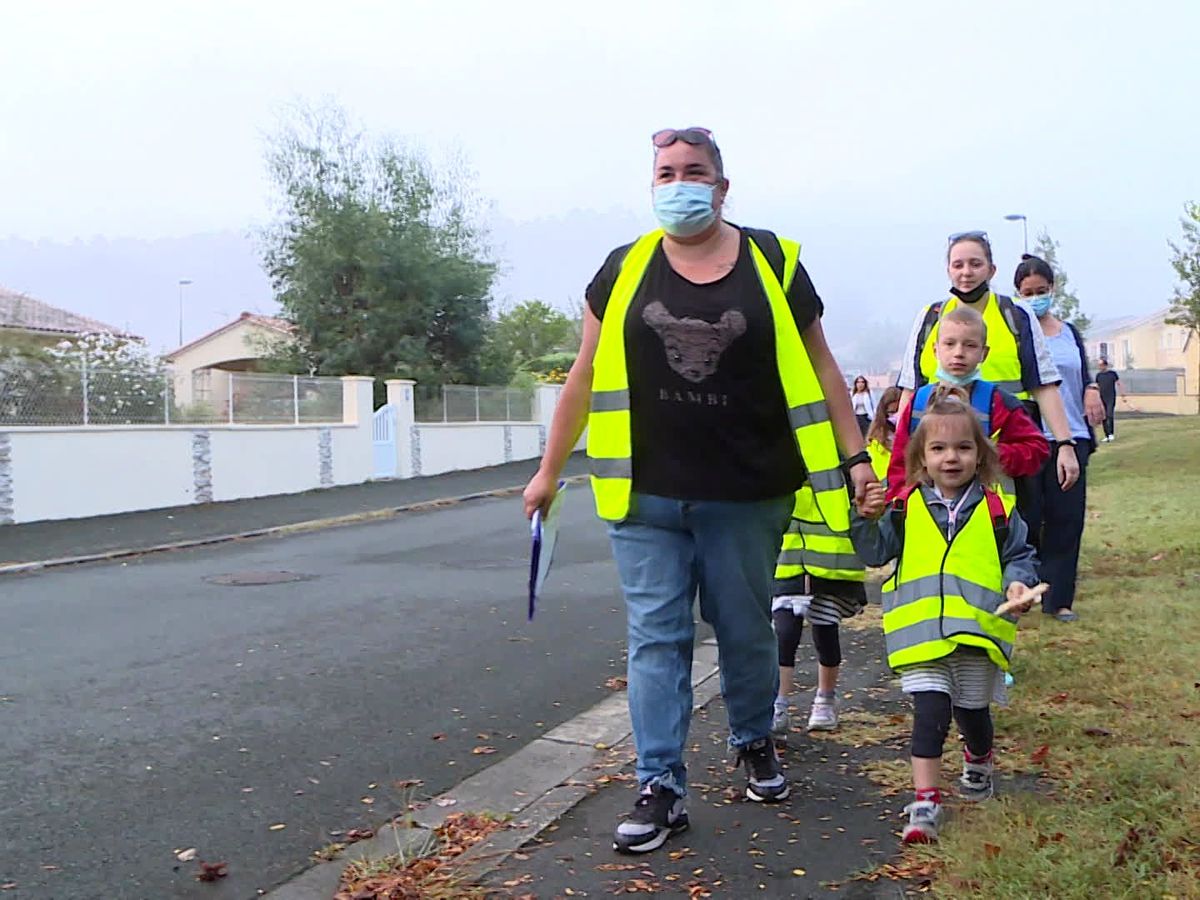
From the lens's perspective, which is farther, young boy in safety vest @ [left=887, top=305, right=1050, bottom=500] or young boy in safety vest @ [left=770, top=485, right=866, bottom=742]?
young boy in safety vest @ [left=770, top=485, right=866, bottom=742]

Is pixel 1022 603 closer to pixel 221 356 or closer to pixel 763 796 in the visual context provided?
pixel 763 796

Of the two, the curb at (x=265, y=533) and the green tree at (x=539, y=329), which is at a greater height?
the green tree at (x=539, y=329)

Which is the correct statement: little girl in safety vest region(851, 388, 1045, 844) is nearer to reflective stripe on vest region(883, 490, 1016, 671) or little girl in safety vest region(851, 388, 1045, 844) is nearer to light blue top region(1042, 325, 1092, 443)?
reflective stripe on vest region(883, 490, 1016, 671)

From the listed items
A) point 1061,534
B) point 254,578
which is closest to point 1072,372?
point 1061,534

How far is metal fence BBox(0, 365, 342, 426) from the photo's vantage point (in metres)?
16.5

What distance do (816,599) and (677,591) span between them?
3.74ft

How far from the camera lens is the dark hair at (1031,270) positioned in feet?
20.6

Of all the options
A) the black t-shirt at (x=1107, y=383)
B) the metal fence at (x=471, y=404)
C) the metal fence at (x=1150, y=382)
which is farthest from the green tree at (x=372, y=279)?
the metal fence at (x=1150, y=382)

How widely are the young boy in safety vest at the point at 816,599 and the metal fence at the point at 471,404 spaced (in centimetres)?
2243

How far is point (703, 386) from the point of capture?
3.69m

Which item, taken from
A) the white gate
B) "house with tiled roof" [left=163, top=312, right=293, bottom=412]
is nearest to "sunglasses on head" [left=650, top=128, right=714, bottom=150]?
"house with tiled roof" [left=163, top=312, right=293, bottom=412]

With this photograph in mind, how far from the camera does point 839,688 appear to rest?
5.56 m

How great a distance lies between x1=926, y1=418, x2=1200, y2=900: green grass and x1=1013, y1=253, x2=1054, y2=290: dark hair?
1.77 meters

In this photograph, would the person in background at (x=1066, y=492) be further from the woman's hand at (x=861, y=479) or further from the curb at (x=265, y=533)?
the curb at (x=265, y=533)
